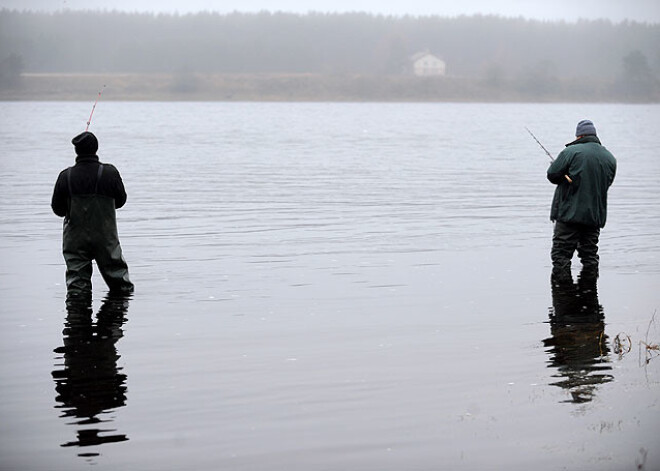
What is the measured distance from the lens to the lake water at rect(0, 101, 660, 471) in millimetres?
5887

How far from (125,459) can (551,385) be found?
2852 millimetres

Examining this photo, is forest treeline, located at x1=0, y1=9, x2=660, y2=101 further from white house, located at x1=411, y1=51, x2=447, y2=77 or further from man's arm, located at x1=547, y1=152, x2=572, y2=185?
man's arm, located at x1=547, y1=152, x2=572, y2=185

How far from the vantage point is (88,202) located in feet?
30.9

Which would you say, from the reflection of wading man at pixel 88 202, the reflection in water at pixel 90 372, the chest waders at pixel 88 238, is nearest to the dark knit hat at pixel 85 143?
the reflection of wading man at pixel 88 202

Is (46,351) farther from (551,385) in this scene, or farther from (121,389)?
(551,385)

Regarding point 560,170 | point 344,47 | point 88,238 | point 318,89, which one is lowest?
point 88,238

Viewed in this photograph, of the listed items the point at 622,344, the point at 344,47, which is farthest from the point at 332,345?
the point at 344,47

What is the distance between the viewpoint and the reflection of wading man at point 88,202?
9.40 meters

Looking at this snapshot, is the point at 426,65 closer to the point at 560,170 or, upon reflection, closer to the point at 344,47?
the point at 344,47

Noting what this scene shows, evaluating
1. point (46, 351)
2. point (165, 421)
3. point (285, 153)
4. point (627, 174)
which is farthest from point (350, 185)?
point (165, 421)

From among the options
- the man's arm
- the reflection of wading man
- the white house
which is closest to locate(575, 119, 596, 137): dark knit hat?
the man's arm

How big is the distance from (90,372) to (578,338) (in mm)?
3766

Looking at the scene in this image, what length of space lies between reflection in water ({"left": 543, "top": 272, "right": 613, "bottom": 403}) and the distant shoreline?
10989 centimetres

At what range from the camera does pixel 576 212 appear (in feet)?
34.6
